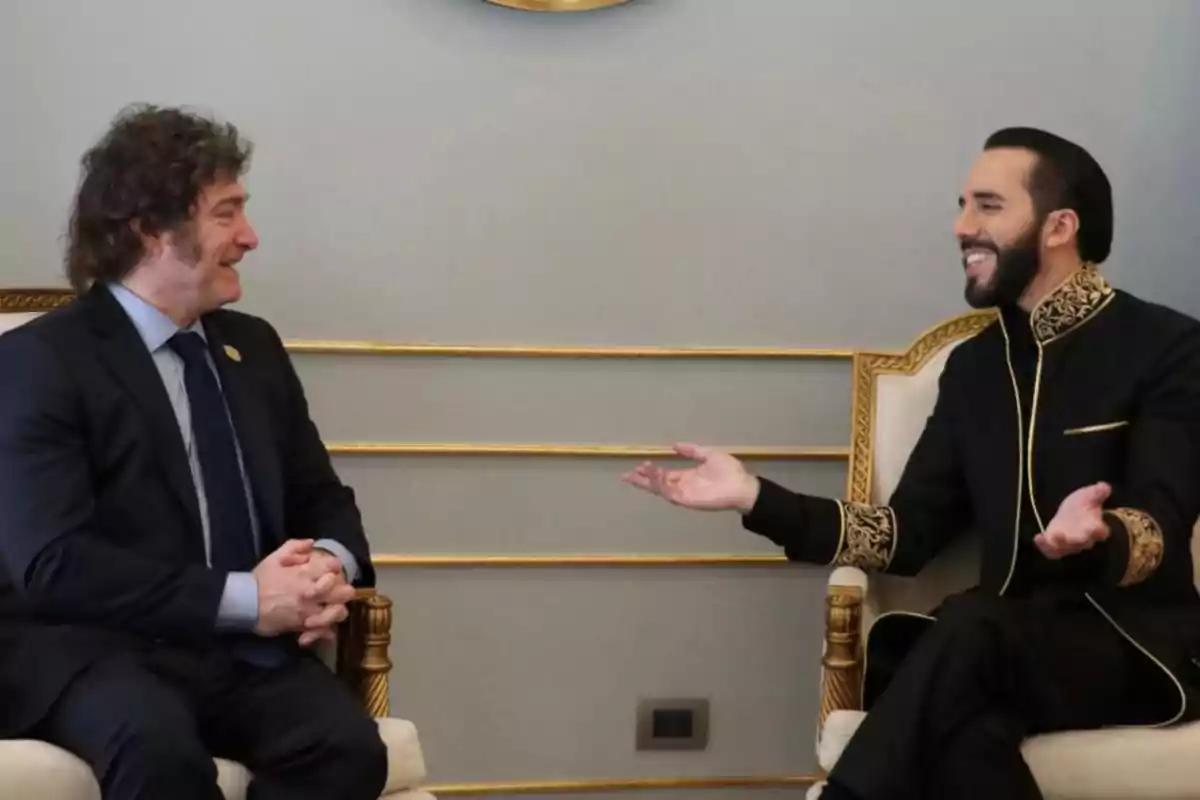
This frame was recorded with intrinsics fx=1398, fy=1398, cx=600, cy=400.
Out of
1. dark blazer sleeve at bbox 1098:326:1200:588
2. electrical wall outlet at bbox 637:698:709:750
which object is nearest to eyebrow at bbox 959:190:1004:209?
dark blazer sleeve at bbox 1098:326:1200:588

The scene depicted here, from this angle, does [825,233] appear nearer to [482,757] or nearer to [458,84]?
[458,84]

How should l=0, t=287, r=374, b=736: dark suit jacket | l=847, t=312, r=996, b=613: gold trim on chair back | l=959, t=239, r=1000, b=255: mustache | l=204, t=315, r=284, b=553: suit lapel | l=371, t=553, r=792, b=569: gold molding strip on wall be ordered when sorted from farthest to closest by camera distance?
l=371, t=553, r=792, b=569: gold molding strip on wall, l=847, t=312, r=996, b=613: gold trim on chair back, l=959, t=239, r=1000, b=255: mustache, l=204, t=315, r=284, b=553: suit lapel, l=0, t=287, r=374, b=736: dark suit jacket

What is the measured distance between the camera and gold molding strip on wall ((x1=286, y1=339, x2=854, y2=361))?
7.82ft

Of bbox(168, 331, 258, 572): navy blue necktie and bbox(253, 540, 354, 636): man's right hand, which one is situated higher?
bbox(168, 331, 258, 572): navy blue necktie

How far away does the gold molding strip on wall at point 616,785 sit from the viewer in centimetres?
252

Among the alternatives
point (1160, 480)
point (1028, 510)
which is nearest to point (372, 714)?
point (1028, 510)

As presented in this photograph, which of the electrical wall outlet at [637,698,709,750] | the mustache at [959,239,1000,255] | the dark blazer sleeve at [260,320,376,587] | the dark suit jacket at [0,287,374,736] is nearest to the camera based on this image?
the dark suit jacket at [0,287,374,736]

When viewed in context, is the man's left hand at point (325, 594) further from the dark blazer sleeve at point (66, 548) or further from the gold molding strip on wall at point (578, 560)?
the gold molding strip on wall at point (578, 560)

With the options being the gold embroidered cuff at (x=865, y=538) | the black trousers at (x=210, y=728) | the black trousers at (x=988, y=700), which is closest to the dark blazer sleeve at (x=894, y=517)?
the gold embroidered cuff at (x=865, y=538)

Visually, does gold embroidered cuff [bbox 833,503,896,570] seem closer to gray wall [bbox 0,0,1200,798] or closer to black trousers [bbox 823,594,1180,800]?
black trousers [bbox 823,594,1180,800]

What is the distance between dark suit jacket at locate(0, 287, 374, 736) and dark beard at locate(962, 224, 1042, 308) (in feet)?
3.54

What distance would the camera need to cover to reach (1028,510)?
79.9 inches

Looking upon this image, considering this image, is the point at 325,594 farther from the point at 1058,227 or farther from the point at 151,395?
the point at 1058,227

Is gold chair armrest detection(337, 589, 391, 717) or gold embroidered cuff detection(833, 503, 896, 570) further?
gold embroidered cuff detection(833, 503, 896, 570)
